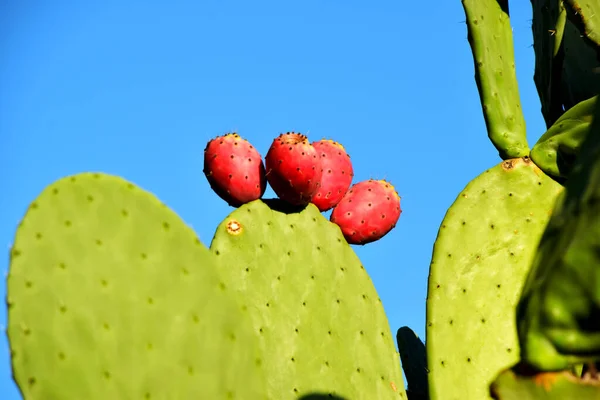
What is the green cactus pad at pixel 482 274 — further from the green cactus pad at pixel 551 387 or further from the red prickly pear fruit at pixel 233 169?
the green cactus pad at pixel 551 387

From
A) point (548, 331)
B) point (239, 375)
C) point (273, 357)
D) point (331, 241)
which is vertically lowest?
point (548, 331)

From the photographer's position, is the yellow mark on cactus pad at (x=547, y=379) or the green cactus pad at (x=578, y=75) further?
the green cactus pad at (x=578, y=75)

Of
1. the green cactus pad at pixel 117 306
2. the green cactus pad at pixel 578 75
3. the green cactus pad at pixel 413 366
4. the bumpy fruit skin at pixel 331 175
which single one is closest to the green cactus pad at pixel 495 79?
the green cactus pad at pixel 578 75

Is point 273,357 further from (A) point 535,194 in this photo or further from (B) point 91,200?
(A) point 535,194

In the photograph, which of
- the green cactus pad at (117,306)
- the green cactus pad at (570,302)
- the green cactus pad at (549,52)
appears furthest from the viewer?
the green cactus pad at (549,52)

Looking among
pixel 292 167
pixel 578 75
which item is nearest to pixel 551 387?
pixel 292 167

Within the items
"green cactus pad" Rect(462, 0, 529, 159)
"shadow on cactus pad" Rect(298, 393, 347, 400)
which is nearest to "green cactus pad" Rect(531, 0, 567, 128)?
"green cactus pad" Rect(462, 0, 529, 159)

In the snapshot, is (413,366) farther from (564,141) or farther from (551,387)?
(551,387)

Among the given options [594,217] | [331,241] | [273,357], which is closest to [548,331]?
[594,217]
